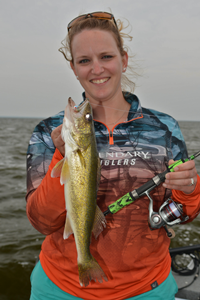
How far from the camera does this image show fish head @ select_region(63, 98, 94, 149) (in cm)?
216

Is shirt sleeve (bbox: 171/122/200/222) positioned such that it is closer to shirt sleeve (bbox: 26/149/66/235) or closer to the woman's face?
the woman's face

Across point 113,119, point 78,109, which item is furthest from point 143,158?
point 78,109

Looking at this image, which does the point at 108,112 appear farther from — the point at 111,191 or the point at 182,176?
the point at 182,176

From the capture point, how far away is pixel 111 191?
2510mm

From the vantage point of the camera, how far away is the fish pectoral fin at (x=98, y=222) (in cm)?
224

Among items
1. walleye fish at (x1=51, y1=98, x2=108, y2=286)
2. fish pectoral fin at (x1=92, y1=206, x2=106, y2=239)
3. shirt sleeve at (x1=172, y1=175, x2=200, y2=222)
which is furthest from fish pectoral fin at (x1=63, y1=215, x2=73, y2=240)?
shirt sleeve at (x1=172, y1=175, x2=200, y2=222)

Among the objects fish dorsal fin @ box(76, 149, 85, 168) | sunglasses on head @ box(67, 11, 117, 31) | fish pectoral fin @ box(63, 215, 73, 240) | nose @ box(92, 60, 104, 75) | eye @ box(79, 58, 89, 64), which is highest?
sunglasses on head @ box(67, 11, 117, 31)

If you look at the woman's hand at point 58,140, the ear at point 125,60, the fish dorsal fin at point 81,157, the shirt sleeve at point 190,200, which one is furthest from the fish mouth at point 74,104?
the shirt sleeve at point 190,200

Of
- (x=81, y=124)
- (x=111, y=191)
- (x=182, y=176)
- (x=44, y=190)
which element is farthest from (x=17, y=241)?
(x=182, y=176)

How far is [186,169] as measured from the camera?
81.1 inches

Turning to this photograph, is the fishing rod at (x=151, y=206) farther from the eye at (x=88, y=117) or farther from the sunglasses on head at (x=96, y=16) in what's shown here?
the sunglasses on head at (x=96, y=16)

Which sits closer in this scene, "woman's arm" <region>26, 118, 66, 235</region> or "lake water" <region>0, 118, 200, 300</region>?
"woman's arm" <region>26, 118, 66, 235</region>

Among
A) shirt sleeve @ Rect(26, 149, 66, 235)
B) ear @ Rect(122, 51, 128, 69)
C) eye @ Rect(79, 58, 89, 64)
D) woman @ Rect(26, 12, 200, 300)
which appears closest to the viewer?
shirt sleeve @ Rect(26, 149, 66, 235)

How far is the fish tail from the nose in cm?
187
